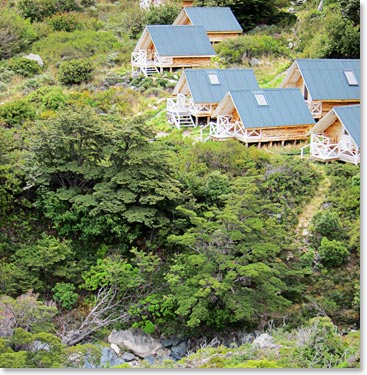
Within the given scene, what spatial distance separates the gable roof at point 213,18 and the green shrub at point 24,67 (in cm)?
631

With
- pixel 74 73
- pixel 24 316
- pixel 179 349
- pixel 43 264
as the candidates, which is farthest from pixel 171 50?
pixel 24 316

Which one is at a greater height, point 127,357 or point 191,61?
point 191,61

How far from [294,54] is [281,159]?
9.34m

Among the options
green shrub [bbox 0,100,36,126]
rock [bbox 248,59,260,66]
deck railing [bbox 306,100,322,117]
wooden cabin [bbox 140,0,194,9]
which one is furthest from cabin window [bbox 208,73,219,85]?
wooden cabin [bbox 140,0,194,9]

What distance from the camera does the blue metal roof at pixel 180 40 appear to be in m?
22.2

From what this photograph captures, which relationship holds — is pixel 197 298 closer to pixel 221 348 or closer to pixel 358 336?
pixel 221 348

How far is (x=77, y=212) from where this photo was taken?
1295 cm

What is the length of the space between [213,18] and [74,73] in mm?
6903

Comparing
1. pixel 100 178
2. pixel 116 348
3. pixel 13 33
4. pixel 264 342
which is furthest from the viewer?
pixel 13 33

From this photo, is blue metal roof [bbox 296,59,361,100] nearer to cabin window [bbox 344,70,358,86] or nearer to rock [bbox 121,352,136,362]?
cabin window [bbox 344,70,358,86]

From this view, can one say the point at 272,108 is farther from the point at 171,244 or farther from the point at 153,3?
the point at 153,3

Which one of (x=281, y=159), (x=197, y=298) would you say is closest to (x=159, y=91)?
(x=281, y=159)

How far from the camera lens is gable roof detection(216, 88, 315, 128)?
1570cm

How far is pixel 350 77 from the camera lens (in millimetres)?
16250
